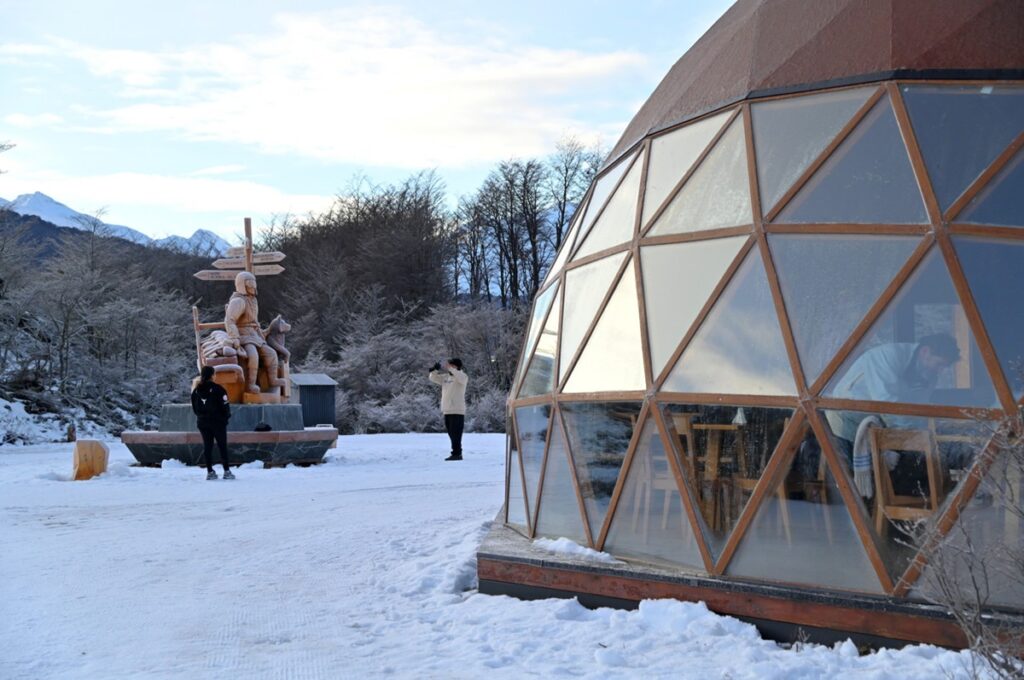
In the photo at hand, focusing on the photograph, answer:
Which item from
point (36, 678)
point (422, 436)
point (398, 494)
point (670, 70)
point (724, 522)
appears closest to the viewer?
point (36, 678)

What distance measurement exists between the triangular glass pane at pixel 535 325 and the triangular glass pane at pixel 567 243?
18 centimetres

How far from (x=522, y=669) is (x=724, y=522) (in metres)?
1.74

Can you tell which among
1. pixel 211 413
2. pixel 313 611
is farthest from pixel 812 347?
pixel 211 413

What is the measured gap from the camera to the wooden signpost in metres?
21.9

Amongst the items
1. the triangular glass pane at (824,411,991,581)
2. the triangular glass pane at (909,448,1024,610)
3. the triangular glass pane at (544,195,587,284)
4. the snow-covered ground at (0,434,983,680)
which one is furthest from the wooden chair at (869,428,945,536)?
the triangular glass pane at (544,195,587,284)

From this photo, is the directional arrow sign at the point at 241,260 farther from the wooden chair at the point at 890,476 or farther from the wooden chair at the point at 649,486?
the wooden chair at the point at 890,476

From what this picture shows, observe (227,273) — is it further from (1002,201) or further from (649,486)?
(1002,201)

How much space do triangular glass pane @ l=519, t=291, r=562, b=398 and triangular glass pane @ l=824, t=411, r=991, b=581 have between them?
108 inches

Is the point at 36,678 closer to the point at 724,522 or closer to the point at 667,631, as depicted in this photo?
the point at 667,631

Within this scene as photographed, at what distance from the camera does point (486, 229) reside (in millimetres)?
47219

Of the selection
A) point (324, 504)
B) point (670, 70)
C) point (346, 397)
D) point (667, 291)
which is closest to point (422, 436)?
point (346, 397)

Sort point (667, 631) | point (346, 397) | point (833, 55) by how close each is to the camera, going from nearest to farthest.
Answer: point (667, 631) < point (833, 55) < point (346, 397)

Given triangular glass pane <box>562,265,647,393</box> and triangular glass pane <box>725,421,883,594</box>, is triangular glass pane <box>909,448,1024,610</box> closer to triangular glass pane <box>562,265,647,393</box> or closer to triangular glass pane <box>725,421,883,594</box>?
triangular glass pane <box>725,421,883,594</box>

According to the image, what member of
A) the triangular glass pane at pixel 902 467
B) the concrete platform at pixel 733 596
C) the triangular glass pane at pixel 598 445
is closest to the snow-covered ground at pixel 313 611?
the concrete platform at pixel 733 596
